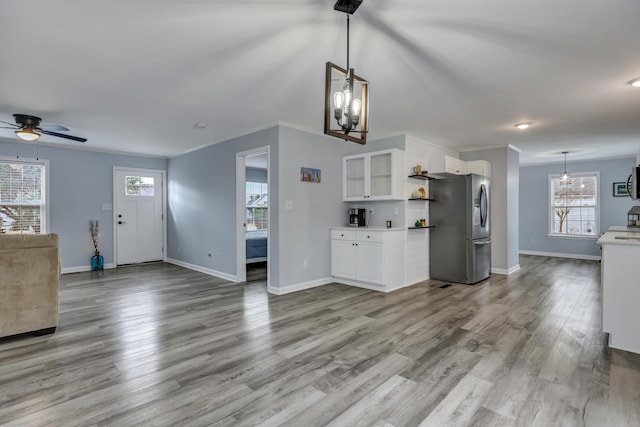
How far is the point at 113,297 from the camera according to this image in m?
4.33

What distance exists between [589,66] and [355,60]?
1978mm

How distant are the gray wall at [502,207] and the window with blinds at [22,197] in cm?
817

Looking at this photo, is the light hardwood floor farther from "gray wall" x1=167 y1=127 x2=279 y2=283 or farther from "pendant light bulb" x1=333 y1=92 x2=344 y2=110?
"pendant light bulb" x1=333 y1=92 x2=344 y2=110

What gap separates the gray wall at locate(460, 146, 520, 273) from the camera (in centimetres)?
587

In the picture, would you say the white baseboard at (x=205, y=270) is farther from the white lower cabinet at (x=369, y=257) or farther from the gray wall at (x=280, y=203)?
the white lower cabinet at (x=369, y=257)

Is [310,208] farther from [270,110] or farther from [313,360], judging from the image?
[313,360]

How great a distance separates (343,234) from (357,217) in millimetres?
463

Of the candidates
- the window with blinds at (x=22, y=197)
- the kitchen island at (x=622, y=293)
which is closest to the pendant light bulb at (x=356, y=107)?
the kitchen island at (x=622, y=293)

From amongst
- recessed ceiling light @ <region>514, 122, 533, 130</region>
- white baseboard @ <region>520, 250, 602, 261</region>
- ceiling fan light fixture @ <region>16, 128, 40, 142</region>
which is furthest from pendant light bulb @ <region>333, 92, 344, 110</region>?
white baseboard @ <region>520, 250, 602, 261</region>

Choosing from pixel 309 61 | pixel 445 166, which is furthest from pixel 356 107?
pixel 445 166

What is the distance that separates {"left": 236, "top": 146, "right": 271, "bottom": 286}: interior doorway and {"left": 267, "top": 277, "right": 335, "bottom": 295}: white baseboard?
1.17 ft

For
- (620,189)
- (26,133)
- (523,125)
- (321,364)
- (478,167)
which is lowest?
(321,364)

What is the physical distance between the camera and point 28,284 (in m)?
2.98

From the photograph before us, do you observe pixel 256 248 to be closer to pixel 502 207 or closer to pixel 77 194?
pixel 77 194
